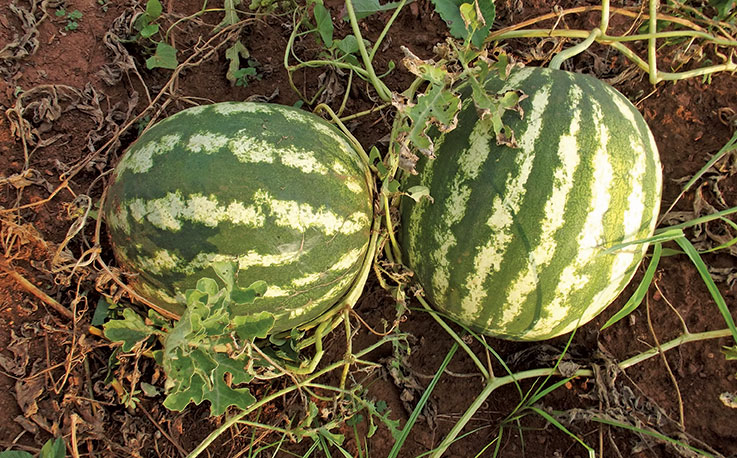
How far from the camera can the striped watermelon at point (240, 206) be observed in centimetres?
148

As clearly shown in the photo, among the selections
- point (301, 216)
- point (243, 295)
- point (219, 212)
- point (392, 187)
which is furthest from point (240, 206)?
point (392, 187)

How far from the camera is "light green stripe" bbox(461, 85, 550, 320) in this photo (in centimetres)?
146

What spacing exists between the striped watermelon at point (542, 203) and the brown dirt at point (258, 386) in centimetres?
45

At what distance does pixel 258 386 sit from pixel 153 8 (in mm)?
1628

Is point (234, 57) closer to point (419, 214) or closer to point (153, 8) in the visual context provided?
point (153, 8)

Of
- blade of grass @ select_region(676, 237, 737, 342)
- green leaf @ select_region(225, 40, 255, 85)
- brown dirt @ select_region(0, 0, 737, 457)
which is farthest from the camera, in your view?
green leaf @ select_region(225, 40, 255, 85)

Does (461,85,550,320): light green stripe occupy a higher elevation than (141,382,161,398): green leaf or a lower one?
higher

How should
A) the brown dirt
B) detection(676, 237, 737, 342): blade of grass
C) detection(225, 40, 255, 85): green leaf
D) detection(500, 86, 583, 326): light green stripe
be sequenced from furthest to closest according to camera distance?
detection(225, 40, 255, 85): green leaf < the brown dirt < detection(676, 237, 737, 342): blade of grass < detection(500, 86, 583, 326): light green stripe

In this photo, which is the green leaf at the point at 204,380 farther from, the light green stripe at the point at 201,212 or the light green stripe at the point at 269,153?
the light green stripe at the point at 269,153

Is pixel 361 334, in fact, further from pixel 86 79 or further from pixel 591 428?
pixel 86 79

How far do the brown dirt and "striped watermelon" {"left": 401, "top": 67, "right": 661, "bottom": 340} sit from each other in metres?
0.45

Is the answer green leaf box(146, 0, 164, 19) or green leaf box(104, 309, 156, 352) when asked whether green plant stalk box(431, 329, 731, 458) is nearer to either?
green leaf box(104, 309, 156, 352)

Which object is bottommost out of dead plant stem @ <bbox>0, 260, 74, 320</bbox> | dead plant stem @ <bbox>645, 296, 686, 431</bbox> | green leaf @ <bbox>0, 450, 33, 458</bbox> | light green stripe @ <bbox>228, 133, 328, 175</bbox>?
dead plant stem @ <bbox>645, 296, 686, 431</bbox>

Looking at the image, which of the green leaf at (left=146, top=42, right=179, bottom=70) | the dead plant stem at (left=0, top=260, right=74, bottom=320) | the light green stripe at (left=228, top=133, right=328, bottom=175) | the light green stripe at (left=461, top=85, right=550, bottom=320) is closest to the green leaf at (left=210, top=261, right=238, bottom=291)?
the light green stripe at (left=228, top=133, right=328, bottom=175)
